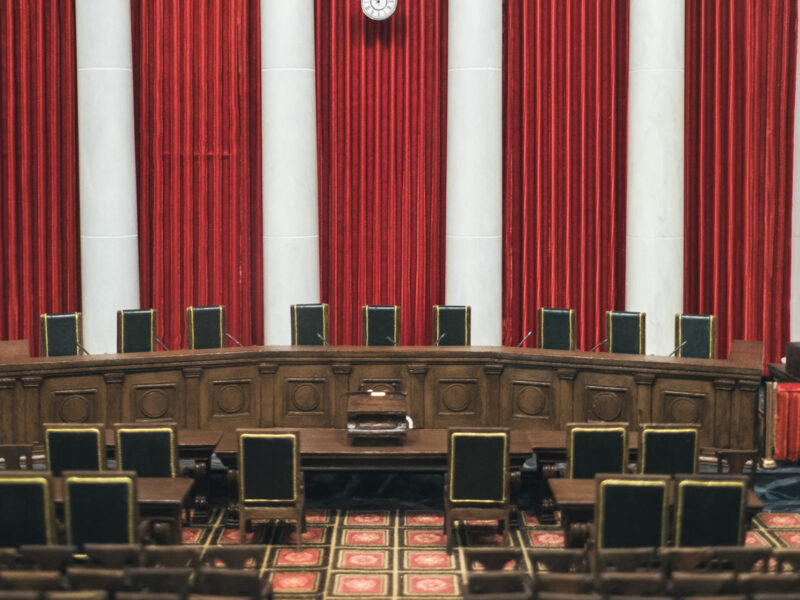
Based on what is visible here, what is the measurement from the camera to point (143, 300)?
40.3ft

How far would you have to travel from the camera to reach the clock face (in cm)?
1181

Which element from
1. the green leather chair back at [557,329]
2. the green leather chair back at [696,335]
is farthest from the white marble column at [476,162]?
the green leather chair back at [696,335]

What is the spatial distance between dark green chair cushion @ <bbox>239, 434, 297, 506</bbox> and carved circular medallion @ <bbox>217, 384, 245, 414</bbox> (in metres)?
1.80

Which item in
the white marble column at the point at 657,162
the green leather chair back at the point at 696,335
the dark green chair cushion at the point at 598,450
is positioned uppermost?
the white marble column at the point at 657,162

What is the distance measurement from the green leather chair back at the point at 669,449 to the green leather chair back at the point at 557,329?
2603 mm

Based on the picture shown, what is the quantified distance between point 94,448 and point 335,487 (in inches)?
76.7

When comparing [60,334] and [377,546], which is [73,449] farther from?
[60,334]

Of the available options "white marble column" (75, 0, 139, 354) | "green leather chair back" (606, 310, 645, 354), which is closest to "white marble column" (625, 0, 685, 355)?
"green leather chair back" (606, 310, 645, 354)

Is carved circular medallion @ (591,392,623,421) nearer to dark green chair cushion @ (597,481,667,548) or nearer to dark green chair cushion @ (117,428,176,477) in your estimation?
dark green chair cushion @ (597,481,667,548)

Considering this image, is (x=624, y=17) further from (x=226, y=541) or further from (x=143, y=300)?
(x=226, y=541)

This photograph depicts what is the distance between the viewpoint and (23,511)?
6234 millimetres

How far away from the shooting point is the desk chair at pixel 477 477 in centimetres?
705

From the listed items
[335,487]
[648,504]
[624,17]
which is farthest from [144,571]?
[624,17]

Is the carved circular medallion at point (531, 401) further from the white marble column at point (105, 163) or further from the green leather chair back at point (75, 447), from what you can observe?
the white marble column at point (105, 163)
